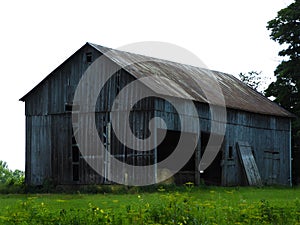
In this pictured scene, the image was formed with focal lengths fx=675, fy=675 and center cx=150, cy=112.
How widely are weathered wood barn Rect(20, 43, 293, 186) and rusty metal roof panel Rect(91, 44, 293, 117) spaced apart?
109 millimetres

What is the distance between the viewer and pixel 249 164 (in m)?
38.5

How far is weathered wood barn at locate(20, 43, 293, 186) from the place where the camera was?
3203 cm

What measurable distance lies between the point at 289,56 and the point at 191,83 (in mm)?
10592

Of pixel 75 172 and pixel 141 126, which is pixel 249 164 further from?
pixel 75 172

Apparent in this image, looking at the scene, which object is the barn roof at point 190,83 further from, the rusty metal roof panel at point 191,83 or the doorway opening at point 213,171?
the doorway opening at point 213,171

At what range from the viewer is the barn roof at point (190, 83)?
32812 mm

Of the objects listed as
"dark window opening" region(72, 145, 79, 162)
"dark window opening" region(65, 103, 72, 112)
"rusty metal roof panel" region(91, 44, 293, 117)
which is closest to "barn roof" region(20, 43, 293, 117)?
"rusty metal roof panel" region(91, 44, 293, 117)

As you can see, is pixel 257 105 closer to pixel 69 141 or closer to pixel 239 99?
pixel 239 99

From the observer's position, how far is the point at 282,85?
147 feet

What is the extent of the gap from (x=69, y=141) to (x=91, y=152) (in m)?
1.55

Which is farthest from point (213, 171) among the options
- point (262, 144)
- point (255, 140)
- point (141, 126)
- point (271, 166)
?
point (141, 126)

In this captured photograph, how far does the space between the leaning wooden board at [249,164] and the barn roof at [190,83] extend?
7.05 ft

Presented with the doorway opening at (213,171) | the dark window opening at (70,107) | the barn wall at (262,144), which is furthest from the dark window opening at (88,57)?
the barn wall at (262,144)

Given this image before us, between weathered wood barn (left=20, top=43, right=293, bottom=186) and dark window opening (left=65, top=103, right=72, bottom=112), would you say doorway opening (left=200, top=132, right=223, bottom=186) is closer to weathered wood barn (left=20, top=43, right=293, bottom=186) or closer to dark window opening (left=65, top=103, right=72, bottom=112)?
weathered wood barn (left=20, top=43, right=293, bottom=186)
